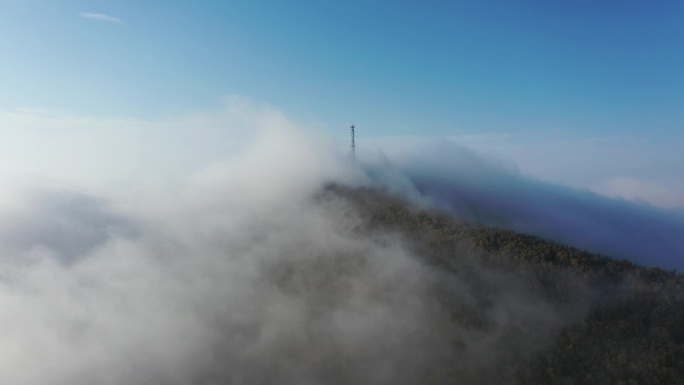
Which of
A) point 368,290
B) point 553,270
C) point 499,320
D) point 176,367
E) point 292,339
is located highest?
point 553,270

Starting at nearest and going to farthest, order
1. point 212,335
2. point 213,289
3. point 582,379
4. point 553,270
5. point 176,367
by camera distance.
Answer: point 582,379, point 553,270, point 176,367, point 212,335, point 213,289

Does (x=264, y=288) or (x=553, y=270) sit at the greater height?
(x=553, y=270)

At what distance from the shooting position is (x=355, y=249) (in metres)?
91.4

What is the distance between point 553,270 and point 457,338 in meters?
17.9

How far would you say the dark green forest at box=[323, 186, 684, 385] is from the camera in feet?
129

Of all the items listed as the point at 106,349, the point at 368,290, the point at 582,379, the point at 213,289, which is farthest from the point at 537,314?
the point at 106,349

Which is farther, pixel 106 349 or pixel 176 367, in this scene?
pixel 106 349

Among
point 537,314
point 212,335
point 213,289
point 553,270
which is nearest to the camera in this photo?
point 537,314

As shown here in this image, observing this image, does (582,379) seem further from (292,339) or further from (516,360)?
(292,339)

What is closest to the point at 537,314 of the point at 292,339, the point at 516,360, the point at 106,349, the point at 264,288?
the point at 516,360

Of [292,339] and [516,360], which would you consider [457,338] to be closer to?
[516,360]

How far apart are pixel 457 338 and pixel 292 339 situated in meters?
33.4

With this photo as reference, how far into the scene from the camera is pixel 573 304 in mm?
51125

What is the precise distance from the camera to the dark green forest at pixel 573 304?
39.4m
